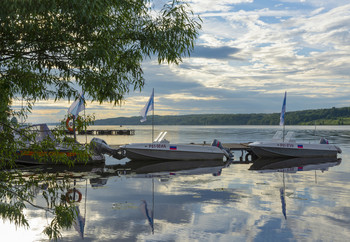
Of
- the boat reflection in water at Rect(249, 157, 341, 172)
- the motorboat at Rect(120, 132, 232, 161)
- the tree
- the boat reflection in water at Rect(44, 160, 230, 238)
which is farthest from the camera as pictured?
the motorboat at Rect(120, 132, 232, 161)

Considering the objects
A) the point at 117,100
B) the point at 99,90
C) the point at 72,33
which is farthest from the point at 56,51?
the point at 117,100

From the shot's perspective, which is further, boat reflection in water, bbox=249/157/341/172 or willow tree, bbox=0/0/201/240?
boat reflection in water, bbox=249/157/341/172

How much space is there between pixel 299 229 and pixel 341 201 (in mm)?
4845

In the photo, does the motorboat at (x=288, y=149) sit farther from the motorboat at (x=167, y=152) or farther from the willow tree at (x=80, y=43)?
the willow tree at (x=80, y=43)

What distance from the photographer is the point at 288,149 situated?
92.7ft

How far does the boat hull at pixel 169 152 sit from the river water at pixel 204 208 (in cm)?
470

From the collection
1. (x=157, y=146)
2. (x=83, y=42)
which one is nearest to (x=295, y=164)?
(x=157, y=146)

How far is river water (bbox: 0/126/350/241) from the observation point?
28.3ft

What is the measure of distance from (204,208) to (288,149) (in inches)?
751

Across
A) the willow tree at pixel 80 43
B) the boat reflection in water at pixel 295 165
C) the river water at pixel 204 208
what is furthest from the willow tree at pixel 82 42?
the boat reflection in water at pixel 295 165

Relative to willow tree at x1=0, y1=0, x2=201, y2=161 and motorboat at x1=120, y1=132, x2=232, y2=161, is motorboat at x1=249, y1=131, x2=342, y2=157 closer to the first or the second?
motorboat at x1=120, y1=132, x2=232, y2=161

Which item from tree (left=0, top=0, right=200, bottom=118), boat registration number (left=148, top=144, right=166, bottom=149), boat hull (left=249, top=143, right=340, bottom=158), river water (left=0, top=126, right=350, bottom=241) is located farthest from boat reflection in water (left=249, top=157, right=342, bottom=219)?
tree (left=0, top=0, right=200, bottom=118)

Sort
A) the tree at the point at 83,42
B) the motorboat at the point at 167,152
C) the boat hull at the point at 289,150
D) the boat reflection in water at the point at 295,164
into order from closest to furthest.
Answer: the tree at the point at 83,42
the boat reflection in water at the point at 295,164
the motorboat at the point at 167,152
the boat hull at the point at 289,150

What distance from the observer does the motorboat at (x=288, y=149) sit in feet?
92.0
